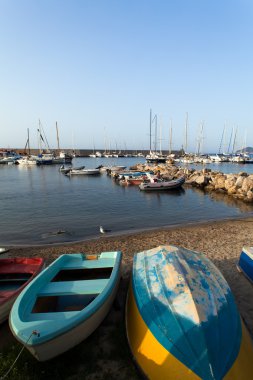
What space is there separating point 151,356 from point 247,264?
18.2ft

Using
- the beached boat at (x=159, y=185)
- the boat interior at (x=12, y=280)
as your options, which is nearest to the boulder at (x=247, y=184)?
the beached boat at (x=159, y=185)

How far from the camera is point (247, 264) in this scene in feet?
27.2

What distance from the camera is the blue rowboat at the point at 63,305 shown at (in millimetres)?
4203

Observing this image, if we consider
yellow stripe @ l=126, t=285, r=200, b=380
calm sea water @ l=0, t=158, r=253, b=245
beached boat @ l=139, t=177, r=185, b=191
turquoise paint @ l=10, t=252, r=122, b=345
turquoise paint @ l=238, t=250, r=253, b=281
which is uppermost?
turquoise paint @ l=10, t=252, r=122, b=345

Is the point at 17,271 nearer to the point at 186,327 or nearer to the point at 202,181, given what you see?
the point at 186,327

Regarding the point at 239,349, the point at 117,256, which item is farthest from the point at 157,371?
the point at 117,256

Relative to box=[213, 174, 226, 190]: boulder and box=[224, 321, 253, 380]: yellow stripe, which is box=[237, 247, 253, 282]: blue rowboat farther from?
box=[213, 174, 226, 190]: boulder

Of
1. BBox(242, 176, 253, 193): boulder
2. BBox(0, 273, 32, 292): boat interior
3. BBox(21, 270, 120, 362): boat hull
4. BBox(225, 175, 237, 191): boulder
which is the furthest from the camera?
BBox(225, 175, 237, 191): boulder

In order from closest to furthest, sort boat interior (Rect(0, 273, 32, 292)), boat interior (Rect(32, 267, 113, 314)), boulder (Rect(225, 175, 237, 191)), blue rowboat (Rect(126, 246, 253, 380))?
1. blue rowboat (Rect(126, 246, 253, 380))
2. boat interior (Rect(32, 267, 113, 314))
3. boat interior (Rect(0, 273, 32, 292))
4. boulder (Rect(225, 175, 237, 191))

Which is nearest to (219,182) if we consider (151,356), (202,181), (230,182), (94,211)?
(230,182)

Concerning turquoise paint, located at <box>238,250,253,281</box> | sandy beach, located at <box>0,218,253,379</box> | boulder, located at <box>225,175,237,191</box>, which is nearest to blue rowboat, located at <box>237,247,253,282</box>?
turquoise paint, located at <box>238,250,253,281</box>

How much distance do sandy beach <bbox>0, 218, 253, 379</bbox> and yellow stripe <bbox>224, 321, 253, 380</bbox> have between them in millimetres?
1826

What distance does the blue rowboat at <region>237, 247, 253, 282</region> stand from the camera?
808cm

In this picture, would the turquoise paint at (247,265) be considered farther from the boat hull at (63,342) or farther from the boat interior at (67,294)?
the boat hull at (63,342)
